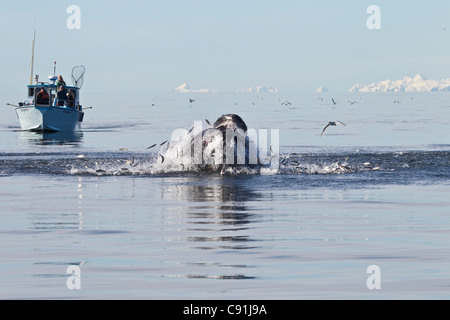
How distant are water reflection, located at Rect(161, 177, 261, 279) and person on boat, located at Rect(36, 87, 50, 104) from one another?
37278mm

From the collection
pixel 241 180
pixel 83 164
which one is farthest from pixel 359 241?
pixel 83 164

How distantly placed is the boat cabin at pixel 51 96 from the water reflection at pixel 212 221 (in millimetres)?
37532

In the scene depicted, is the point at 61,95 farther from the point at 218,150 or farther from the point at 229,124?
the point at 218,150

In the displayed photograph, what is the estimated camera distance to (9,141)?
5250 centimetres

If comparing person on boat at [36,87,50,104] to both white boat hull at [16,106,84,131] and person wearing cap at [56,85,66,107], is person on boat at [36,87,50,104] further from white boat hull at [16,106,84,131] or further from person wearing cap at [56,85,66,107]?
person wearing cap at [56,85,66,107]

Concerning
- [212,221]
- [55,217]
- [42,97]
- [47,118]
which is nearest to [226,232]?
[212,221]

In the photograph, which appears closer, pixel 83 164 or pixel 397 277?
pixel 397 277

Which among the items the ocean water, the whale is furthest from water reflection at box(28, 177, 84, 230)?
the whale

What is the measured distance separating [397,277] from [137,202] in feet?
33.2

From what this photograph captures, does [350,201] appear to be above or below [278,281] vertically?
above

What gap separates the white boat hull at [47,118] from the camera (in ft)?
207

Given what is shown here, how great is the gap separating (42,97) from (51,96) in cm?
84

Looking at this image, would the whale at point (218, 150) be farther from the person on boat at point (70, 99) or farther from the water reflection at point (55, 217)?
the person on boat at point (70, 99)
